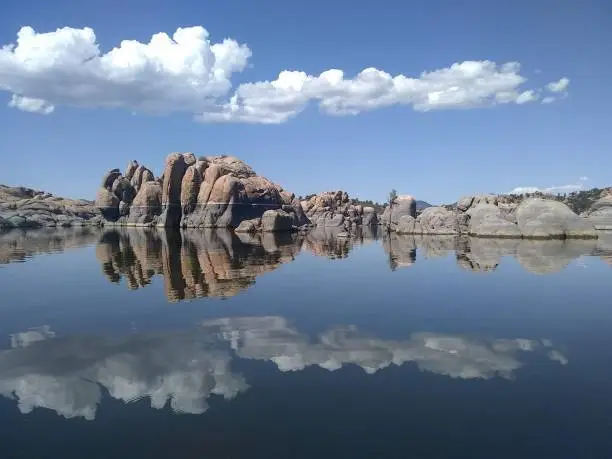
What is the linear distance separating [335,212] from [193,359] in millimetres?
108777

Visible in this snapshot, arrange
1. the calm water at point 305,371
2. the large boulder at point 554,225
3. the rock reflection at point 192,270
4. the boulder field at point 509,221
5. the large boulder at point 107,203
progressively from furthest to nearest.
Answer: the large boulder at point 107,203, the boulder field at point 509,221, the large boulder at point 554,225, the rock reflection at point 192,270, the calm water at point 305,371

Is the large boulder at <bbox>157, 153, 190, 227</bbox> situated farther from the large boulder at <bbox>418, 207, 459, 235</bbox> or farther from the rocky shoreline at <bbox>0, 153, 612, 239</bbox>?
the large boulder at <bbox>418, 207, 459, 235</bbox>

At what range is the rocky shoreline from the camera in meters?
58.9

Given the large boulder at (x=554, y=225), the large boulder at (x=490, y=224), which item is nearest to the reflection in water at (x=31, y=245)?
the large boulder at (x=490, y=224)

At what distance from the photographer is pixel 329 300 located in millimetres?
18812

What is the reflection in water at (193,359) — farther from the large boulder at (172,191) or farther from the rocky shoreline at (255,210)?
the large boulder at (172,191)

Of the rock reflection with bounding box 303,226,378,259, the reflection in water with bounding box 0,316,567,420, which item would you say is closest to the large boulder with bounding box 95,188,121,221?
the rock reflection with bounding box 303,226,378,259

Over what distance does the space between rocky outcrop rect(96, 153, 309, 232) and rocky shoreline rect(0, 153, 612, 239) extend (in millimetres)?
187

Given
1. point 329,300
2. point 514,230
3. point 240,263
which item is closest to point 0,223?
point 240,263

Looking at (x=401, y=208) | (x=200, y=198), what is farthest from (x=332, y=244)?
(x=200, y=198)

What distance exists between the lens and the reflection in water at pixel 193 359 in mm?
9242

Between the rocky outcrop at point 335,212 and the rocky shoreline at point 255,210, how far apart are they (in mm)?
273

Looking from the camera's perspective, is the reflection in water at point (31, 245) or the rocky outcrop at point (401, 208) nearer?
the reflection in water at point (31, 245)

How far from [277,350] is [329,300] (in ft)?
23.2
